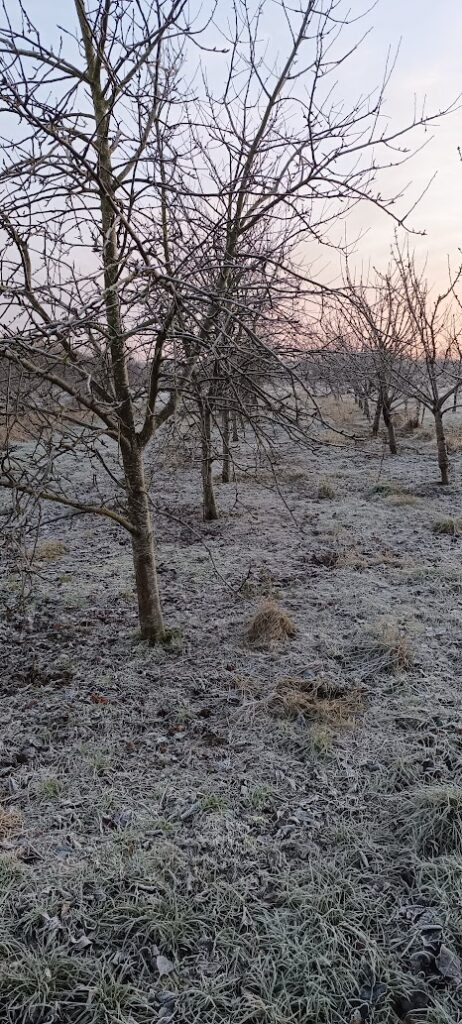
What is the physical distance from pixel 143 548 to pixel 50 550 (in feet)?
9.80

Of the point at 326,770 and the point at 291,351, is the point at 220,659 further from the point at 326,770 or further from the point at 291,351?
the point at 291,351

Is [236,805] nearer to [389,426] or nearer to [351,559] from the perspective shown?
[351,559]

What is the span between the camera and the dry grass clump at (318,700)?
3.37 m

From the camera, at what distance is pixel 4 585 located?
230 inches

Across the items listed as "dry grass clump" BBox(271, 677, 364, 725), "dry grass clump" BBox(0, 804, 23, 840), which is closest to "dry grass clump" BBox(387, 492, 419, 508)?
"dry grass clump" BBox(271, 677, 364, 725)

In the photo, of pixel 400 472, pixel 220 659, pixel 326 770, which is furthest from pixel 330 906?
pixel 400 472

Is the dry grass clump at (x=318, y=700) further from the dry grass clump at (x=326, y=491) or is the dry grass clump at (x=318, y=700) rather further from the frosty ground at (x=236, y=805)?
the dry grass clump at (x=326, y=491)

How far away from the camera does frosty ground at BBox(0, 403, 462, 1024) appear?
1.93m

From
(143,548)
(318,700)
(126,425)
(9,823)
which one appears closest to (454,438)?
(143,548)

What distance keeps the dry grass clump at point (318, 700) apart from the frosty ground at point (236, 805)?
0.02 m

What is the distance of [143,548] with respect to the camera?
4.27m

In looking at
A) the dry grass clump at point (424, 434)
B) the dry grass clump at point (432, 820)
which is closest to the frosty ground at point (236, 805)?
the dry grass clump at point (432, 820)

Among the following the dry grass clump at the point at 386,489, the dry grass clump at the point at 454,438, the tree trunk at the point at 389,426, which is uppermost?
the tree trunk at the point at 389,426

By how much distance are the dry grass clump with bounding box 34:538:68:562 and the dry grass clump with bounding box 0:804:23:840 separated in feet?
13.3
